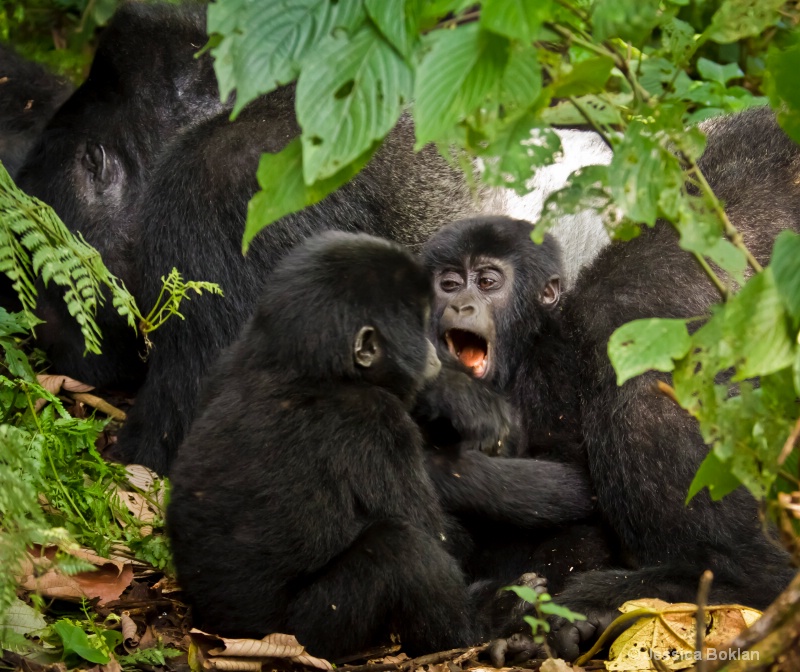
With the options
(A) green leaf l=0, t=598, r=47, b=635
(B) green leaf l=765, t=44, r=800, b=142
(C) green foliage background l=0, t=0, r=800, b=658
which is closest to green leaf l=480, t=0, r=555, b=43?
(C) green foliage background l=0, t=0, r=800, b=658

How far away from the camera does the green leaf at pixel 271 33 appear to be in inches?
65.8

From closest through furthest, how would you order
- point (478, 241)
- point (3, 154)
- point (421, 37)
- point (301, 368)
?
point (421, 37) → point (301, 368) → point (478, 241) → point (3, 154)

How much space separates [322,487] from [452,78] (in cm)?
124

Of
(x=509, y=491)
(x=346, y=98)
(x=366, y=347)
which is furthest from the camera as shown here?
(x=509, y=491)

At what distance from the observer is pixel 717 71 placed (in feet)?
16.4

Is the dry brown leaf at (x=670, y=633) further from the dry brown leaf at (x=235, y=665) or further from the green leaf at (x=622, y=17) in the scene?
the green leaf at (x=622, y=17)

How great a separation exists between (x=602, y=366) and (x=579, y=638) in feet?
2.57

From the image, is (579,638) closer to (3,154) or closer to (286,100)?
(286,100)

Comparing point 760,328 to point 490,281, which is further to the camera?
point 490,281

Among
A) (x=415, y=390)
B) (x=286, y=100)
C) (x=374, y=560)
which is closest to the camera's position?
(x=374, y=560)

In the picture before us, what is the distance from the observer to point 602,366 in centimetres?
300

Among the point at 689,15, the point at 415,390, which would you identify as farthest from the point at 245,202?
the point at 689,15

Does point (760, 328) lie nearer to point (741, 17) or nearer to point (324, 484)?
point (741, 17)

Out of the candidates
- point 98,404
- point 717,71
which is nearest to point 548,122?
point 98,404
